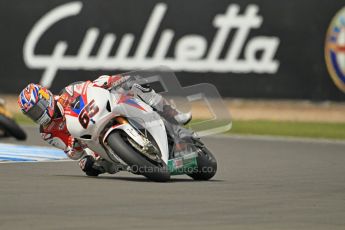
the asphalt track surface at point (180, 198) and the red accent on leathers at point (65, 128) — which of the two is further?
the red accent on leathers at point (65, 128)

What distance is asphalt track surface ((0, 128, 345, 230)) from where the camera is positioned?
8492 millimetres

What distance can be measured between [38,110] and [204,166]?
6.11ft

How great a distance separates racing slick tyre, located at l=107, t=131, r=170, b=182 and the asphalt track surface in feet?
0.42

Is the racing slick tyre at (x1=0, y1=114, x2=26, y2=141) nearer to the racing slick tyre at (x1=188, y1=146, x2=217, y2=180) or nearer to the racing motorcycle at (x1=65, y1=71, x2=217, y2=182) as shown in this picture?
the racing motorcycle at (x1=65, y1=71, x2=217, y2=182)

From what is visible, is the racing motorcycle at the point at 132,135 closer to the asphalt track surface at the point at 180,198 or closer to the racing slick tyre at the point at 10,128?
the asphalt track surface at the point at 180,198

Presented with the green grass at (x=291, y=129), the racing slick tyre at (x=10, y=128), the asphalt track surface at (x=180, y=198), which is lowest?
the racing slick tyre at (x=10, y=128)

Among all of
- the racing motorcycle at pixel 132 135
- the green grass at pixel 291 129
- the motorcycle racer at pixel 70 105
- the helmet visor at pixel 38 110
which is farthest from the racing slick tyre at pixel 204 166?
the green grass at pixel 291 129

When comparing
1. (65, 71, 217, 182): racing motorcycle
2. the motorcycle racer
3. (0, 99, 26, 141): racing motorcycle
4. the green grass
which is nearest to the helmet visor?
the motorcycle racer

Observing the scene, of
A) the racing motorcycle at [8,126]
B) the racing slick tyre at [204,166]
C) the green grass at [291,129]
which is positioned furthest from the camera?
the green grass at [291,129]

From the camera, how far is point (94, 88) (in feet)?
39.2

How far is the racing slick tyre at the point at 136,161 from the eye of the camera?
1143 centimetres

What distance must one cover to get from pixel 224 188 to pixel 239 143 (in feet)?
25.1

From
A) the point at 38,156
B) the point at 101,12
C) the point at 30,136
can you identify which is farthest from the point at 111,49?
the point at 38,156

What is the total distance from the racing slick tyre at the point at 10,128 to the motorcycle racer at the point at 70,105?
5960mm
